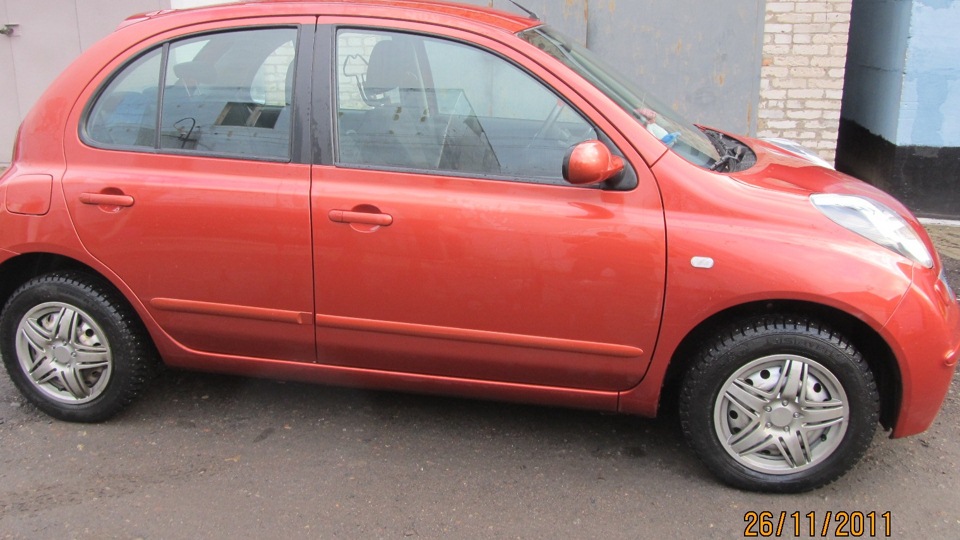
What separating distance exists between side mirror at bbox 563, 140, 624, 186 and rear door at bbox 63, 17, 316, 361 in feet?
3.36

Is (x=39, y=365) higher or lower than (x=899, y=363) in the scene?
lower

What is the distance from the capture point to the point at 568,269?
123 inches

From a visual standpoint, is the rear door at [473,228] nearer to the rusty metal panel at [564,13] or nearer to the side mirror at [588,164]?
the side mirror at [588,164]

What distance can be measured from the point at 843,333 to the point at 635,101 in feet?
4.04

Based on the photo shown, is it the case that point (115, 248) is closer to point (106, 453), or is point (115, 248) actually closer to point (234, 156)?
point (234, 156)

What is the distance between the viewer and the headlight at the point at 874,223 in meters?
3.10

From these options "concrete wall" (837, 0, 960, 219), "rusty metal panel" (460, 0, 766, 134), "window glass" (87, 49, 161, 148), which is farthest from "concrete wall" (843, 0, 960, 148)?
"window glass" (87, 49, 161, 148)

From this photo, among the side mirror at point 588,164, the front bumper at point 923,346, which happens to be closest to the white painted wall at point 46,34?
the side mirror at point 588,164

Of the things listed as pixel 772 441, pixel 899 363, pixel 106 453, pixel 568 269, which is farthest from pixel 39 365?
pixel 899 363

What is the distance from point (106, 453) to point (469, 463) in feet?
4.96

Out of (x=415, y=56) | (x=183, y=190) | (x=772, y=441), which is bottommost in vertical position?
(x=772, y=441)

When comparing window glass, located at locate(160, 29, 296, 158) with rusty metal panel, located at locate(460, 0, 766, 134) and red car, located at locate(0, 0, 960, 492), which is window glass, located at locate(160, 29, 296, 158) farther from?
rusty metal panel, located at locate(460, 0, 766, 134)

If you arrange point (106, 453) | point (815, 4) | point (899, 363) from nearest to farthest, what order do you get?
point (899, 363), point (106, 453), point (815, 4)

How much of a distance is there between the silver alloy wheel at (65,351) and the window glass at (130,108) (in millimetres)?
746
